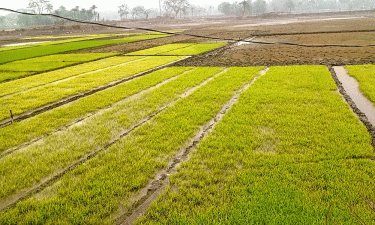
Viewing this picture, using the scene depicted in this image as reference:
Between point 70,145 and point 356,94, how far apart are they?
8.89 meters

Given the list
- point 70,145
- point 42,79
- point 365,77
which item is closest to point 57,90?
point 42,79

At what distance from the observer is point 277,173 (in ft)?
13.2

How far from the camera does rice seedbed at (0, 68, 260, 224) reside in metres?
3.36

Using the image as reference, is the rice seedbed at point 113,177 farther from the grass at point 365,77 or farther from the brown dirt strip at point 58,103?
the grass at point 365,77

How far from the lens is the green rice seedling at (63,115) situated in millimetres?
6047

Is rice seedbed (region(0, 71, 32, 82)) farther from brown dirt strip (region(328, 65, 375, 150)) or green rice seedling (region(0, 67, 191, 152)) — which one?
brown dirt strip (region(328, 65, 375, 150))

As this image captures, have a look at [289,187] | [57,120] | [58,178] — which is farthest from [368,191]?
[57,120]

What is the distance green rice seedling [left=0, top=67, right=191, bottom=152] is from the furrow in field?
19.3 inches

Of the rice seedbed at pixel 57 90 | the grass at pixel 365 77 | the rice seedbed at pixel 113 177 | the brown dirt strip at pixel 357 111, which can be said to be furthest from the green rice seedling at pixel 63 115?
the grass at pixel 365 77

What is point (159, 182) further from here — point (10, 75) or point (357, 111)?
point (10, 75)

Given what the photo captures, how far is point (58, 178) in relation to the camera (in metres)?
4.26

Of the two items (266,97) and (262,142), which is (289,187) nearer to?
(262,142)

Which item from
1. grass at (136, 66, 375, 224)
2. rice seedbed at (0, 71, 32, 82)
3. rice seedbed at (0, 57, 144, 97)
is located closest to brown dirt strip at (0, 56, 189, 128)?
rice seedbed at (0, 57, 144, 97)

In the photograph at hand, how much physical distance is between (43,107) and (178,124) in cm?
504
